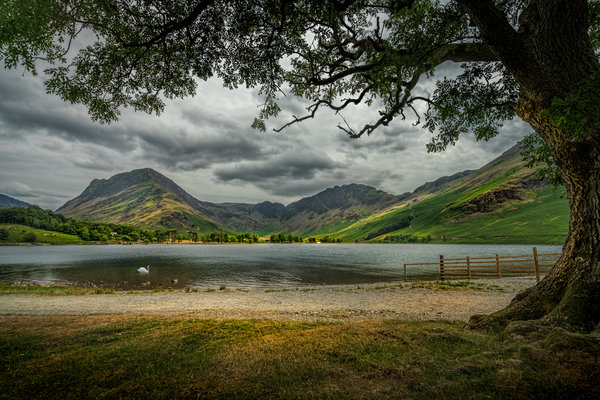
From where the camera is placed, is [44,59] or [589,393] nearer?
[589,393]

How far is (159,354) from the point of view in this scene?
4.60 meters

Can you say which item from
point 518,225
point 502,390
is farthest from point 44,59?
point 518,225

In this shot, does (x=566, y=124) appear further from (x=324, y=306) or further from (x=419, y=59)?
(x=324, y=306)

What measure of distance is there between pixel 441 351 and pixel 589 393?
208 cm

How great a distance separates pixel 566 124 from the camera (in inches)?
181

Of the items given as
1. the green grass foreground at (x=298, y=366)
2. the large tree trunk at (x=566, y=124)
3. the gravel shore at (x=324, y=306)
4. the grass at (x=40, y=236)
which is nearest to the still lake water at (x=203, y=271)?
the gravel shore at (x=324, y=306)

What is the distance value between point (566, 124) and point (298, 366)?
651 cm

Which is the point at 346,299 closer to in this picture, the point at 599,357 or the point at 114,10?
the point at 599,357

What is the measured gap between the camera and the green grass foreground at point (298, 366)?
298 cm

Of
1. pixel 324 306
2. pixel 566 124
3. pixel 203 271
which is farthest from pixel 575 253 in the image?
pixel 203 271

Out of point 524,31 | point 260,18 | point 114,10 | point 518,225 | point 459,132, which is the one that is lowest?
point 518,225

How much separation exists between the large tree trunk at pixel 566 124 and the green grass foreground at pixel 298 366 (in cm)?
199

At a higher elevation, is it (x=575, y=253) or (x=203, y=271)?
(x=575, y=253)

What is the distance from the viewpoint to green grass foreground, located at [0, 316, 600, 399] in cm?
298
